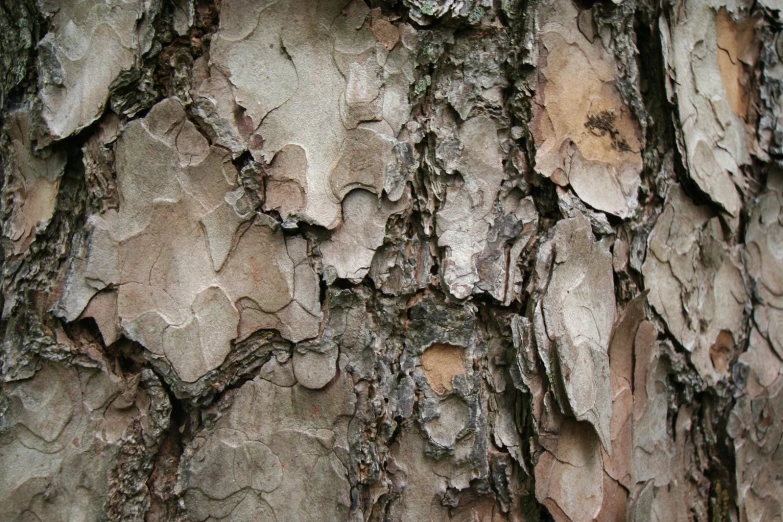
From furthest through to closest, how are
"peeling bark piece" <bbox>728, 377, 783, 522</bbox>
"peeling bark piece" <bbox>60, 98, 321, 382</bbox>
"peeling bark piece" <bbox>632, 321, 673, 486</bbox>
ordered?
"peeling bark piece" <bbox>728, 377, 783, 522</bbox>
"peeling bark piece" <bbox>632, 321, 673, 486</bbox>
"peeling bark piece" <bbox>60, 98, 321, 382</bbox>

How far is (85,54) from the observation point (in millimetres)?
866

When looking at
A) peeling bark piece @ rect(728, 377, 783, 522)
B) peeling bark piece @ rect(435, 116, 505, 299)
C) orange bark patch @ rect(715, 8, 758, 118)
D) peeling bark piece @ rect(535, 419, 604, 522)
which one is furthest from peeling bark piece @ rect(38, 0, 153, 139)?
peeling bark piece @ rect(728, 377, 783, 522)

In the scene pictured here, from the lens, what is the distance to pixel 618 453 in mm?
931

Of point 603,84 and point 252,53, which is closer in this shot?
point 252,53

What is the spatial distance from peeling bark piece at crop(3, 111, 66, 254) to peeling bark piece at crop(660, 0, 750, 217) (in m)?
0.93

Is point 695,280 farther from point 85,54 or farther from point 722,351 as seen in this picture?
point 85,54

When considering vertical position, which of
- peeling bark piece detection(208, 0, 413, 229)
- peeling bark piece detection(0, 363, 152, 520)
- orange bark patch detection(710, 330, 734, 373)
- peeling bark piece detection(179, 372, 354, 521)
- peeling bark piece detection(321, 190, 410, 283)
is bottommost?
peeling bark piece detection(0, 363, 152, 520)

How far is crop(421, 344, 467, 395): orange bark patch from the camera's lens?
87 centimetres

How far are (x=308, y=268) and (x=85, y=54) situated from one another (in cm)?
42

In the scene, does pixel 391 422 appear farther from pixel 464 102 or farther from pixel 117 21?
pixel 117 21

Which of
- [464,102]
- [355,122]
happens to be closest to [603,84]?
[464,102]

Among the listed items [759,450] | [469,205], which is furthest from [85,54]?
[759,450]

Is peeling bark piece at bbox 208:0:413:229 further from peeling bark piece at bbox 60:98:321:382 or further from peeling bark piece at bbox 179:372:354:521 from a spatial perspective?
peeling bark piece at bbox 179:372:354:521

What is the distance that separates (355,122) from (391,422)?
404 mm
